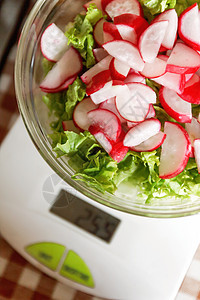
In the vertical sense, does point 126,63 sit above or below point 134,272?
above

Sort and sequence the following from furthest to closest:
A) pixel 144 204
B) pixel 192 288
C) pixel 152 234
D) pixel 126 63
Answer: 1. pixel 192 288
2. pixel 152 234
3. pixel 144 204
4. pixel 126 63

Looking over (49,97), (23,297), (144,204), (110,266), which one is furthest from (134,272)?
(49,97)

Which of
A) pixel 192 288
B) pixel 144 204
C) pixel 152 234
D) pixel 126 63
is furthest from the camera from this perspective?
pixel 192 288

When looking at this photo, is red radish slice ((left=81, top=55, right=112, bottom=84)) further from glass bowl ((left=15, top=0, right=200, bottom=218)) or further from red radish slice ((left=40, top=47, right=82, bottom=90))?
glass bowl ((left=15, top=0, right=200, bottom=218))

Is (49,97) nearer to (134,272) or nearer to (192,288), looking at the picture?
(134,272)

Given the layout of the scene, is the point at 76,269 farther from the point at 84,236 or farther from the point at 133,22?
the point at 133,22

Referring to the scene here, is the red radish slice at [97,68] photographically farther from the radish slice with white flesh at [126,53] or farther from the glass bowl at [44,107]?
the glass bowl at [44,107]

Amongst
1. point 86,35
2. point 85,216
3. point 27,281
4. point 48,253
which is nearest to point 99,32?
point 86,35
